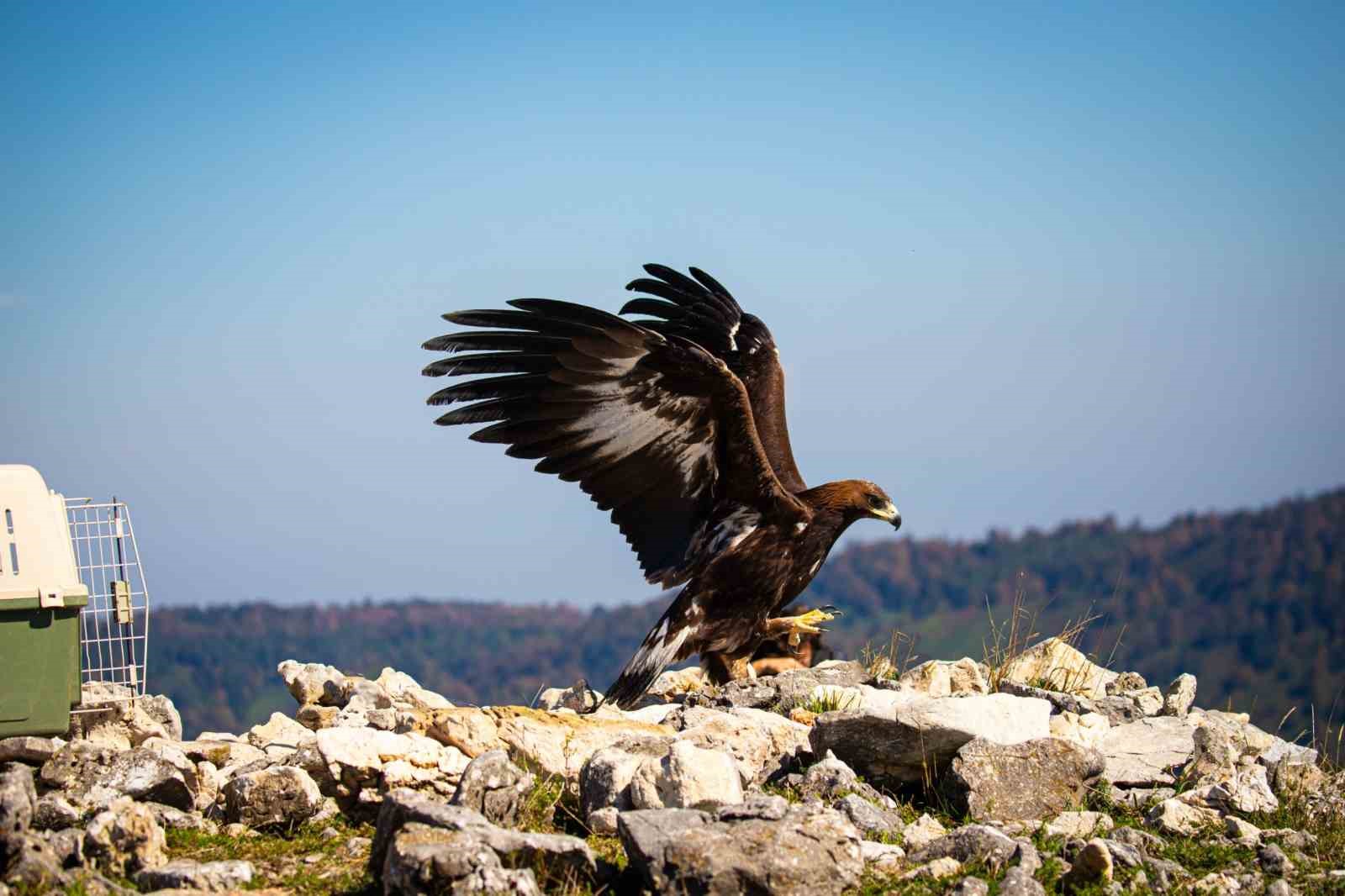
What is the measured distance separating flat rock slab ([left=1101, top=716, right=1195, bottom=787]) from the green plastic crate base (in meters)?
5.61

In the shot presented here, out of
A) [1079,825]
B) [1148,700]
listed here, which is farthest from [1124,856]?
[1148,700]

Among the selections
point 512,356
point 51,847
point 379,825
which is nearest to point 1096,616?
point 512,356

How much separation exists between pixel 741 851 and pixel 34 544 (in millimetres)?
4178

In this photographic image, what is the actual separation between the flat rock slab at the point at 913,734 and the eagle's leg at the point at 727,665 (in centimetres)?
206

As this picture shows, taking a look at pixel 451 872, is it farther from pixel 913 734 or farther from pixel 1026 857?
pixel 913 734

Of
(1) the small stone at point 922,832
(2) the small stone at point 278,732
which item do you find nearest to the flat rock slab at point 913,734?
(1) the small stone at point 922,832

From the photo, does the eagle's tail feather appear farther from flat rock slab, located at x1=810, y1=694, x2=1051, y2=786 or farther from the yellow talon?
flat rock slab, located at x1=810, y1=694, x2=1051, y2=786

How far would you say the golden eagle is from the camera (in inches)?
333

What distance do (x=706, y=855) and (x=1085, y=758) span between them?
2.51 metres

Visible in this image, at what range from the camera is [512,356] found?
338 inches

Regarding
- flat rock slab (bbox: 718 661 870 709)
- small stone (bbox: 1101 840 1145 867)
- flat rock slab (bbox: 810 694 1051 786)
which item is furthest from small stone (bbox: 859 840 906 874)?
flat rock slab (bbox: 718 661 870 709)

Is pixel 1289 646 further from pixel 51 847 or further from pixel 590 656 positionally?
pixel 51 847

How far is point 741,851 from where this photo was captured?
5.48 m

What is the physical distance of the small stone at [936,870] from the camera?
19.2 ft
